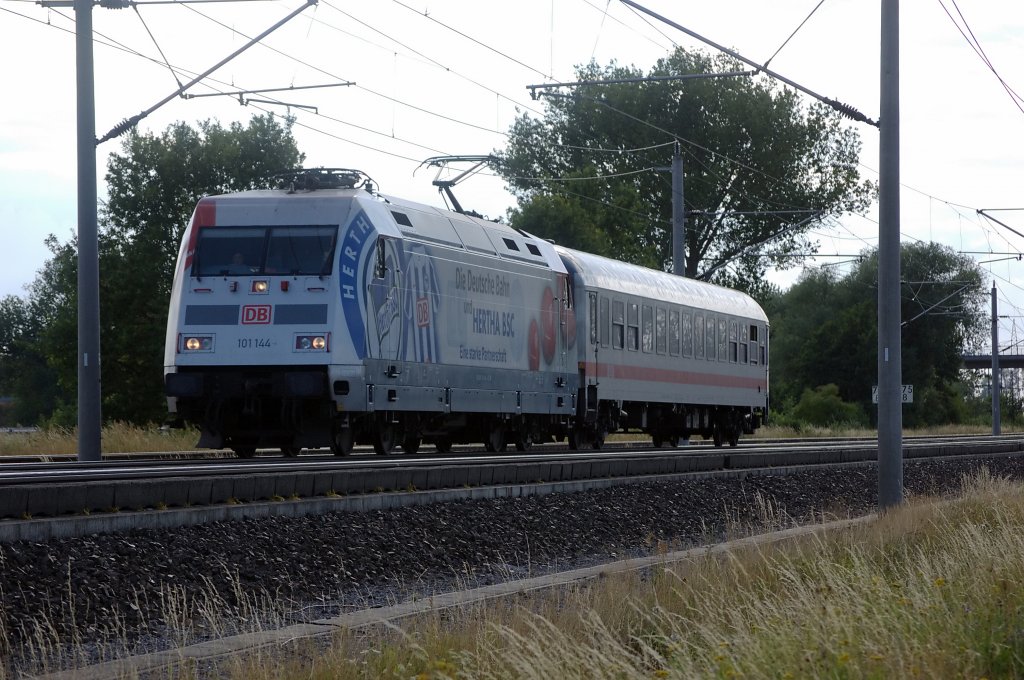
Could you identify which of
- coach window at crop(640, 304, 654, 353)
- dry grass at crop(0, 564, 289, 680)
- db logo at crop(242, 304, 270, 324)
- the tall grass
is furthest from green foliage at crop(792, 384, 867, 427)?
dry grass at crop(0, 564, 289, 680)

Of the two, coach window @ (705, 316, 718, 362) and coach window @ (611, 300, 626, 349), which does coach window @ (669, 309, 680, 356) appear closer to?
coach window @ (705, 316, 718, 362)

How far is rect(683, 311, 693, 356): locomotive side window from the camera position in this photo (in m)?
30.1

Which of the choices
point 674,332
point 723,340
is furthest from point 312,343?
point 723,340

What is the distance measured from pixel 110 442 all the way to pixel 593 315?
8825mm

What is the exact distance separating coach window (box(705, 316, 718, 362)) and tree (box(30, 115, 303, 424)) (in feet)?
54.3

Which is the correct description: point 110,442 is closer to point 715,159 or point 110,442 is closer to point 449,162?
point 449,162

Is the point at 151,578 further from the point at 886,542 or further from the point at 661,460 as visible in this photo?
the point at 661,460

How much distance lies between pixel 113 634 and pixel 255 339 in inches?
400

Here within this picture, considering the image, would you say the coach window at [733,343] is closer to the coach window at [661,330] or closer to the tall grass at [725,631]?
the coach window at [661,330]

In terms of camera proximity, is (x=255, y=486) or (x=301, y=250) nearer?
(x=255, y=486)

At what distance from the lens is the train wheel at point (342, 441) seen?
19.3m

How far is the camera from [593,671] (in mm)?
6641

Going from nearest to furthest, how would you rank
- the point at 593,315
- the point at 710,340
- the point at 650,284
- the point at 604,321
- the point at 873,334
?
the point at 593,315 → the point at 604,321 → the point at 650,284 → the point at 710,340 → the point at 873,334

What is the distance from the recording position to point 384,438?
20422 mm
